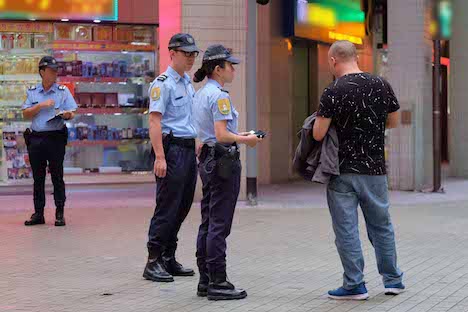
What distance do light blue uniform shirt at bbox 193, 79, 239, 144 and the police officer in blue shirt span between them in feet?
12.9

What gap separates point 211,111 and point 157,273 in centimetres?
153

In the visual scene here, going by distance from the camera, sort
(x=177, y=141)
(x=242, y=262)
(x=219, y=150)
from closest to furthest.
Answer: (x=219, y=150)
(x=177, y=141)
(x=242, y=262)

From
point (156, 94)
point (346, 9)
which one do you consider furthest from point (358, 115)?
point (346, 9)

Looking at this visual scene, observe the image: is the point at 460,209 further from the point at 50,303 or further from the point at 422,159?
the point at 50,303

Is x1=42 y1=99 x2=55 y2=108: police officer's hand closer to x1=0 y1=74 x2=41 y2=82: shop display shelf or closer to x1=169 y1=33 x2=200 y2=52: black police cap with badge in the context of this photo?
x1=169 y1=33 x2=200 y2=52: black police cap with badge

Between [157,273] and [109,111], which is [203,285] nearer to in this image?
[157,273]

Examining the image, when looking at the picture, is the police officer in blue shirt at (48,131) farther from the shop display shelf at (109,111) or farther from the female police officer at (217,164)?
the shop display shelf at (109,111)

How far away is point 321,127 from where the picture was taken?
6.76 m

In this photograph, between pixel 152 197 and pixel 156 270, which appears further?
pixel 152 197

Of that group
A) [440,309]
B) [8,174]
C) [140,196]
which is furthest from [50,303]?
[8,174]

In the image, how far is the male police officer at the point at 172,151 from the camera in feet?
24.3

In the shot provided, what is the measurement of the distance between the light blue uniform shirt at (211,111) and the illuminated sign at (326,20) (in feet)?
32.3

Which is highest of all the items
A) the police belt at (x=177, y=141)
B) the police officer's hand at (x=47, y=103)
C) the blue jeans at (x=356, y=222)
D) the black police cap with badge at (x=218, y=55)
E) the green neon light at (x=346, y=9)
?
the green neon light at (x=346, y=9)

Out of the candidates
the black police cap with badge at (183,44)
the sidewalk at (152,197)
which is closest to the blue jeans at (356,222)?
the black police cap with badge at (183,44)
